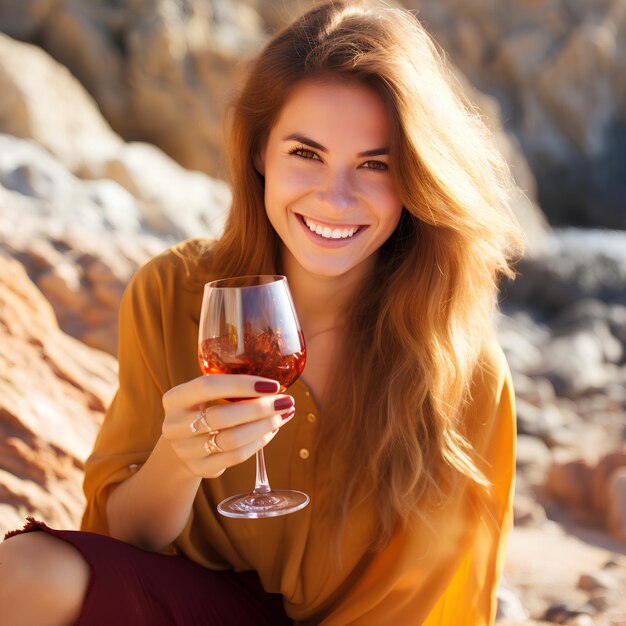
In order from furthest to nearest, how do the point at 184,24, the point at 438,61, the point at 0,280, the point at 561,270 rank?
the point at 561,270, the point at 184,24, the point at 0,280, the point at 438,61

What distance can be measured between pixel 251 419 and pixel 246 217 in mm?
1053

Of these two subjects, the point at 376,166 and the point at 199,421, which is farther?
the point at 376,166

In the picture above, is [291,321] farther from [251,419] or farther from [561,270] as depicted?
[561,270]

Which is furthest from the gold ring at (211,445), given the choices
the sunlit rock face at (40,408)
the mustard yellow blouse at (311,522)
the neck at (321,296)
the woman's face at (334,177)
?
the sunlit rock face at (40,408)

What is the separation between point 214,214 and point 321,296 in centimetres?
486

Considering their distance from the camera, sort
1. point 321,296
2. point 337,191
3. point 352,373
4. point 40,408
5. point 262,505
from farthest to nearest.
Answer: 1. point 40,408
2. point 321,296
3. point 352,373
4. point 337,191
5. point 262,505

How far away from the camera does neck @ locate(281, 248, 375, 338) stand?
271cm

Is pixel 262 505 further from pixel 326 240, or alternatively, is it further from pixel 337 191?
pixel 337 191

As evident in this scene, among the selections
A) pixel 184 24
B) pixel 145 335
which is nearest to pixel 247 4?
pixel 184 24

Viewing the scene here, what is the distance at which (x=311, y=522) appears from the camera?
8.11 feet

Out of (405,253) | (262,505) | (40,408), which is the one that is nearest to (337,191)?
(405,253)

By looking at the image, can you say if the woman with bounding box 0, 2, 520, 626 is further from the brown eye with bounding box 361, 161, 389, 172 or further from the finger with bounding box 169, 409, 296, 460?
the finger with bounding box 169, 409, 296, 460

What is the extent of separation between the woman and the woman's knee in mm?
176

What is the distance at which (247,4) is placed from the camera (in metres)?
11.4
